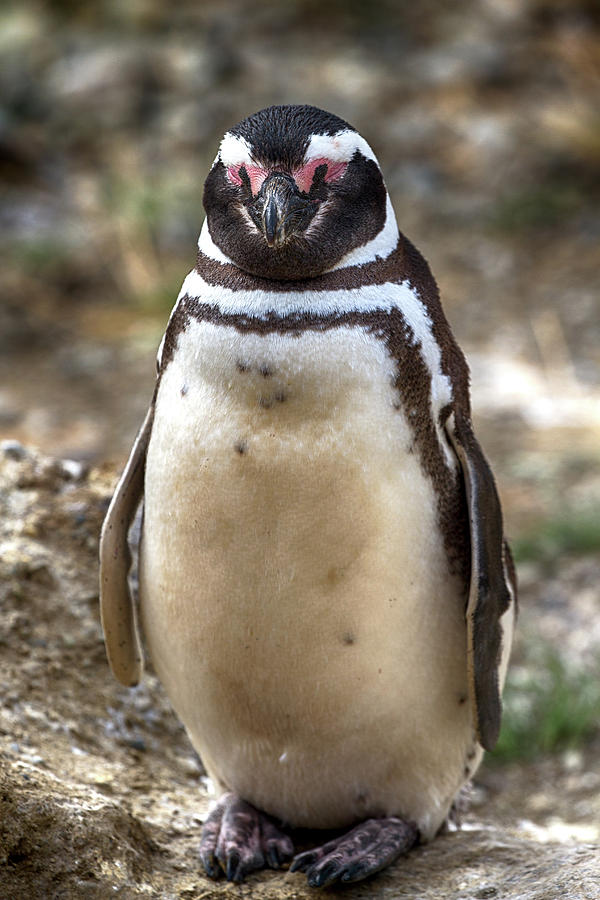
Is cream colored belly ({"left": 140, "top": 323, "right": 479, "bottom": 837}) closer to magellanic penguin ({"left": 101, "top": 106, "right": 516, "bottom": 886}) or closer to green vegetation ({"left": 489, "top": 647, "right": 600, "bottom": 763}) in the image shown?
magellanic penguin ({"left": 101, "top": 106, "right": 516, "bottom": 886})

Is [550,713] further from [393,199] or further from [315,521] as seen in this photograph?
[393,199]

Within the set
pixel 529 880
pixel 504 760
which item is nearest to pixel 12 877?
pixel 529 880

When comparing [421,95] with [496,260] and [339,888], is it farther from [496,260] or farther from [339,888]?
[339,888]

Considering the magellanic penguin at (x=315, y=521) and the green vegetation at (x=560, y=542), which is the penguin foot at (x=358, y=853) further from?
the green vegetation at (x=560, y=542)

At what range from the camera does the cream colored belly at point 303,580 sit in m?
2.01

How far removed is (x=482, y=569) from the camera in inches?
85.0

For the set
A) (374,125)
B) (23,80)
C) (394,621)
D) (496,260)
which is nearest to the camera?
(394,621)

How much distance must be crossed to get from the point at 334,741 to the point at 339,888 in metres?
0.28

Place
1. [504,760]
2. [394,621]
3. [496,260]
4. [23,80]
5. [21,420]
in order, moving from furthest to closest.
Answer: [23,80] → [496,260] → [21,420] → [504,760] → [394,621]

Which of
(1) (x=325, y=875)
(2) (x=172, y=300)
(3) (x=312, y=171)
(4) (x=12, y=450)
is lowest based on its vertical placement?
(1) (x=325, y=875)

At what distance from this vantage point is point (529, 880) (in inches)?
84.7

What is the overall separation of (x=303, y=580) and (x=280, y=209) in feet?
2.14

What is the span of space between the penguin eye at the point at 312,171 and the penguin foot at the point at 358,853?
1245 millimetres

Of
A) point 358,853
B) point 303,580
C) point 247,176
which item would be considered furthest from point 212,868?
point 247,176
